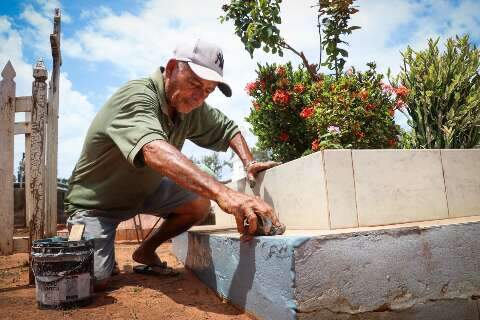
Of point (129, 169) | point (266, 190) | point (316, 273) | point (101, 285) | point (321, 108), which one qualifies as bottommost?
point (101, 285)

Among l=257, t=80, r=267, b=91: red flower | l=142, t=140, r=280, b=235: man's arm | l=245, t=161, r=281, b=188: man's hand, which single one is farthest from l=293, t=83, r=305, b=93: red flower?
l=142, t=140, r=280, b=235: man's arm

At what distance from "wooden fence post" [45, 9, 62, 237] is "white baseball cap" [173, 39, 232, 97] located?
74.5 inches

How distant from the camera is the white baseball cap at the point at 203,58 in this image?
2297mm

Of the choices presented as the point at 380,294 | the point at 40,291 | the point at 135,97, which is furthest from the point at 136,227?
the point at 380,294

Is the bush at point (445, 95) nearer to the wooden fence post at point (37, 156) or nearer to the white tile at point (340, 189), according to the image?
the white tile at point (340, 189)

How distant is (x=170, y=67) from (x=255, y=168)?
103cm

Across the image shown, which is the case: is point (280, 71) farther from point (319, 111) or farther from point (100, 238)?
point (100, 238)

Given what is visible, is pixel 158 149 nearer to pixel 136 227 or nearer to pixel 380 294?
pixel 380 294

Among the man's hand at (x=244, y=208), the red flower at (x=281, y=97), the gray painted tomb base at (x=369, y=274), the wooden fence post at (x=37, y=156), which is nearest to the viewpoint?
the gray painted tomb base at (x=369, y=274)

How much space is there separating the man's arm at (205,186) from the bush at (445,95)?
2.71 m

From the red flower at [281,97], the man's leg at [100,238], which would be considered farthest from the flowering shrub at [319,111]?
the man's leg at [100,238]

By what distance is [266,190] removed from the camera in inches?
110

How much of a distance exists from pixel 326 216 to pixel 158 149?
1032mm

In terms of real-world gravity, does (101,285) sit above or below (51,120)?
below
